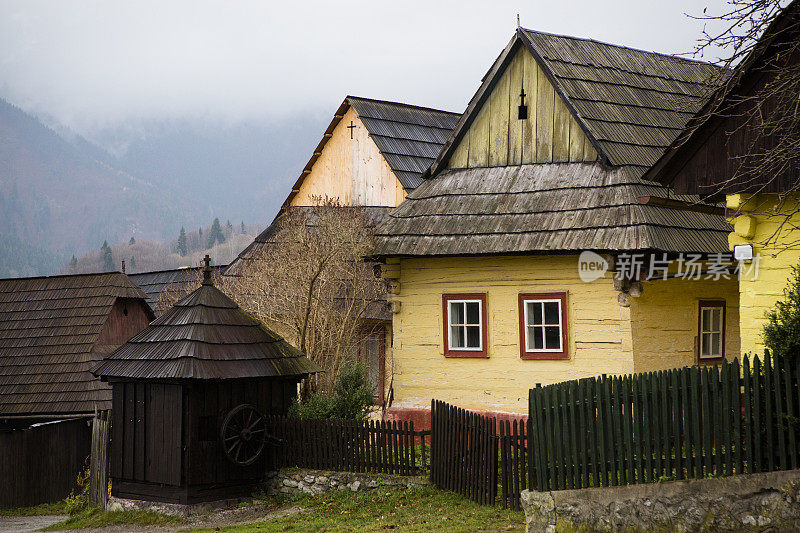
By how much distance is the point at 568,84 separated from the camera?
15992 mm

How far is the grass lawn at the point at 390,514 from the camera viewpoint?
1055 cm

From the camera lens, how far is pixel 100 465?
1511 cm

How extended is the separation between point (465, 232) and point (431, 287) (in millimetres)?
1240

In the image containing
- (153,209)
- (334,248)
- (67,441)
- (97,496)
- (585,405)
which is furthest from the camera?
(153,209)

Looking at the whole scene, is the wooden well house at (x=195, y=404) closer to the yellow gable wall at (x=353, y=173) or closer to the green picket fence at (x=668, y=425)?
the green picket fence at (x=668, y=425)

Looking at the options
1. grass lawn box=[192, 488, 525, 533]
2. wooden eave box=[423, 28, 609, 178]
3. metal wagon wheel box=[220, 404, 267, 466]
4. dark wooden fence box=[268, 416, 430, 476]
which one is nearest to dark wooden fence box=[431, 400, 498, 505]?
grass lawn box=[192, 488, 525, 533]

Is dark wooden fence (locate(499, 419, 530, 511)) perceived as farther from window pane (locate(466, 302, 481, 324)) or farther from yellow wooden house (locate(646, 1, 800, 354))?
window pane (locate(466, 302, 481, 324))

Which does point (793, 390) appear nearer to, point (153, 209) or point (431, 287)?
point (431, 287)

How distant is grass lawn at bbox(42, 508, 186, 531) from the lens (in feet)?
→ 44.1

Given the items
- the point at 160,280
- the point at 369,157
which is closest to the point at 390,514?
the point at 369,157

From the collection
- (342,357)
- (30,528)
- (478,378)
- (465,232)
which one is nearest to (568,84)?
(465,232)

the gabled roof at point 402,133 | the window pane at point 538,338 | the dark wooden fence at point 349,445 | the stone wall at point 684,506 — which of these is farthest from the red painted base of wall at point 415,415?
the gabled roof at point 402,133

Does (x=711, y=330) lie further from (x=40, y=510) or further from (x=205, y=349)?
(x=40, y=510)

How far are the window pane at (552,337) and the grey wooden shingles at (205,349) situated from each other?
3792 millimetres
